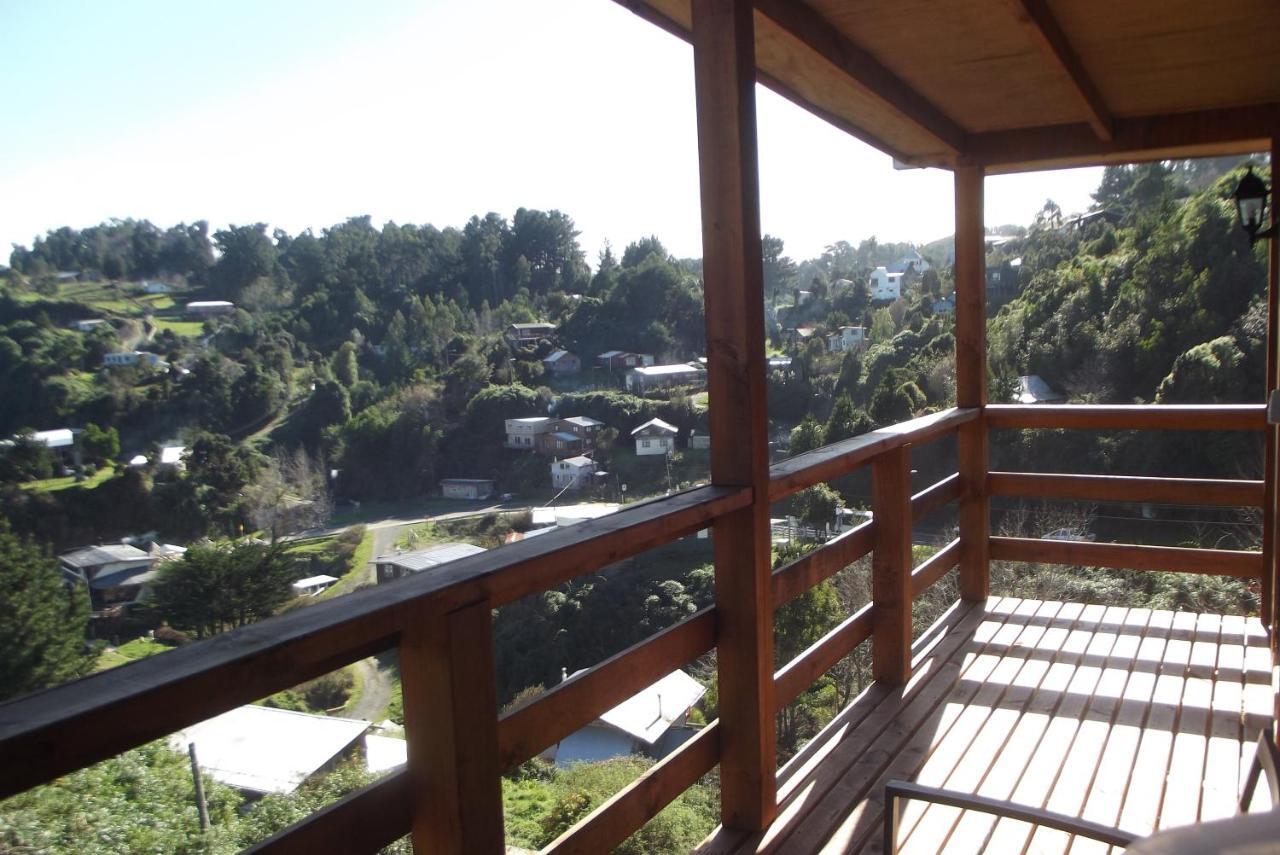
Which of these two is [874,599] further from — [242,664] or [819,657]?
[242,664]

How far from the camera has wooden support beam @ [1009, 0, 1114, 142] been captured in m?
2.18

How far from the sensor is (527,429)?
8.03 m

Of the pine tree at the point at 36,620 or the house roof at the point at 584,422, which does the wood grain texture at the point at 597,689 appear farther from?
the house roof at the point at 584,422

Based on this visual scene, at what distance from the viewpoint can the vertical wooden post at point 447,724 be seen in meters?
1.18

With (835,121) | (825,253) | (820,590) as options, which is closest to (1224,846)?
(835,121)

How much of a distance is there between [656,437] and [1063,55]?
538 centimetres

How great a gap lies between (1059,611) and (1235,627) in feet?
2.12

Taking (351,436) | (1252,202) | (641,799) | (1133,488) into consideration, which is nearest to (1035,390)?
(351,436)

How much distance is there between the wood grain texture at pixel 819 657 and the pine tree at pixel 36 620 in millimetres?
3325

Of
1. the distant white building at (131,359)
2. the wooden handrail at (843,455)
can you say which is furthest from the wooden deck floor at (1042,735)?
the distant white building at (131,359)

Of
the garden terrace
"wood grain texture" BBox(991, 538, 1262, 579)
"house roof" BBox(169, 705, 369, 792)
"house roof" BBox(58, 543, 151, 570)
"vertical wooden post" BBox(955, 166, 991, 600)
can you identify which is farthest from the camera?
"house roof" BBox(169, 705, 369, 792)

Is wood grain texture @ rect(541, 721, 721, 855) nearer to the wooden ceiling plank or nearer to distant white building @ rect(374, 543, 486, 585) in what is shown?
distant white building @ rect(374, 543, 486, 585)

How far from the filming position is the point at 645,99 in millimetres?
9133

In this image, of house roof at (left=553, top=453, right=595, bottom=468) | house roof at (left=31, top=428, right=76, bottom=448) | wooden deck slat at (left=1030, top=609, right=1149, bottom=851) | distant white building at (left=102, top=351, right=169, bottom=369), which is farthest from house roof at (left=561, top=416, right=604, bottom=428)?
wooden deck slat at (left=1030, top=609, right=1149, bottom=851)
